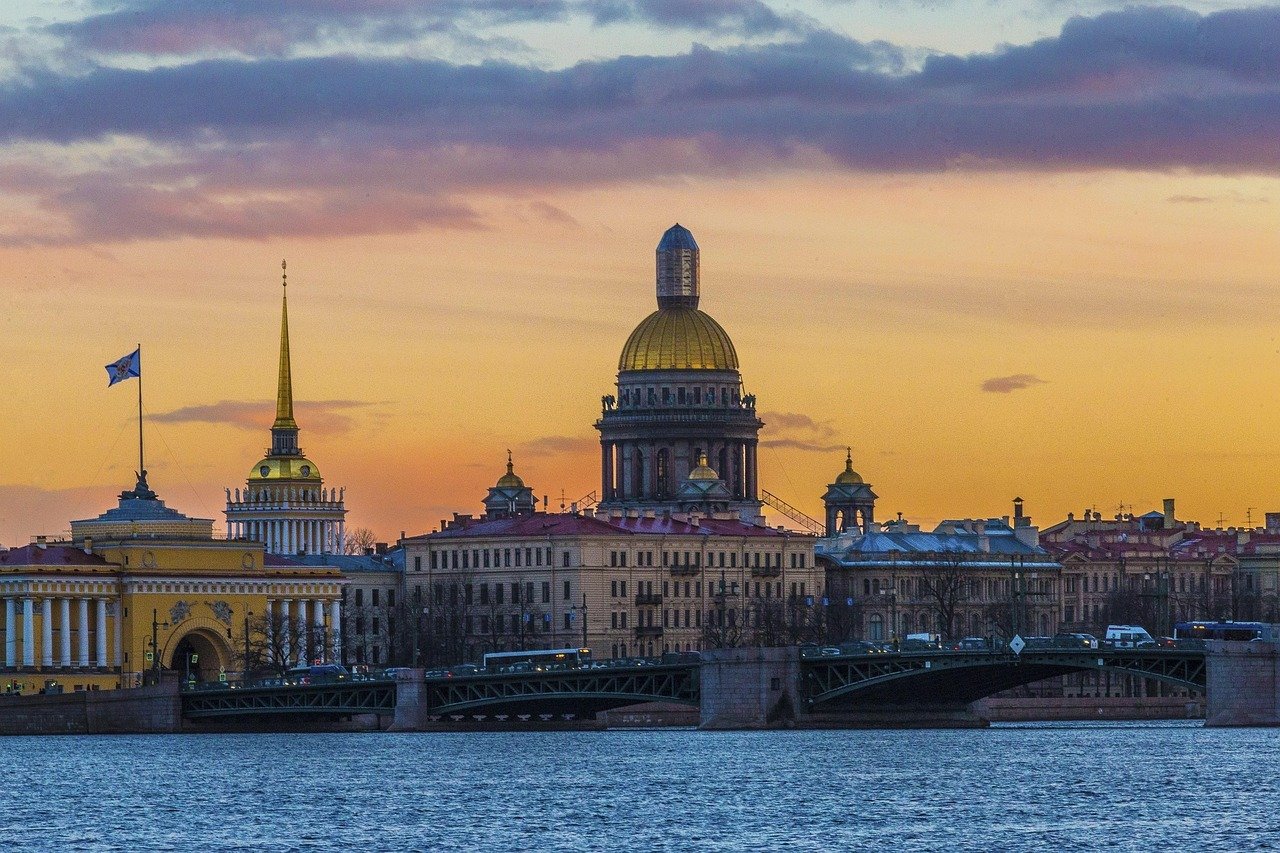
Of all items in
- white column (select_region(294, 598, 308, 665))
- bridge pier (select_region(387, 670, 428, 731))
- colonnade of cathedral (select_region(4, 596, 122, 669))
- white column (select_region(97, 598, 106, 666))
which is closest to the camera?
bridge pier (select_region(387, 670, 428, 731))

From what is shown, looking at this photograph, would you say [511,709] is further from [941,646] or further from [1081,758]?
[1081,758]

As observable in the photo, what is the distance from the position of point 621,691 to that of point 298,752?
8177mm

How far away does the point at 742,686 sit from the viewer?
104m

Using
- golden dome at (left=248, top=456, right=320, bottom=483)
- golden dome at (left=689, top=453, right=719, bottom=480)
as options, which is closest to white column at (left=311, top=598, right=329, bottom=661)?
golden dome at (left=689, top=453, right=719, bottom=480)

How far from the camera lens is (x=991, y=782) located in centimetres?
8550

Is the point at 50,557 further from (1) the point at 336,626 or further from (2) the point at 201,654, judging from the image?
(1) the point at 336,626

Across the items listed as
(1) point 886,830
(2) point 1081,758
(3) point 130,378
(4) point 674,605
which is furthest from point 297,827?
(4) point 674,605

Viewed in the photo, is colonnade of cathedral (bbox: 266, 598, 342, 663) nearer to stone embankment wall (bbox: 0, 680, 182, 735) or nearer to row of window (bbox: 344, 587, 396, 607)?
row of window (bbox: 344, 587, 396, 607)

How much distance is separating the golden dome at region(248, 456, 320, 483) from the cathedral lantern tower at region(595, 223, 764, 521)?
66.6ft

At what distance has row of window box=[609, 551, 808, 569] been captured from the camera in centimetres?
14938

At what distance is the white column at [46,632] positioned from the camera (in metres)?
129

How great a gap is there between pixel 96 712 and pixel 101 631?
727 inches

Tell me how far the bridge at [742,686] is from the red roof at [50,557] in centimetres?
1952

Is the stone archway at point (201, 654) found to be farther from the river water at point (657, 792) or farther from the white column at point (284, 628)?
the river water at point (657, 792)
